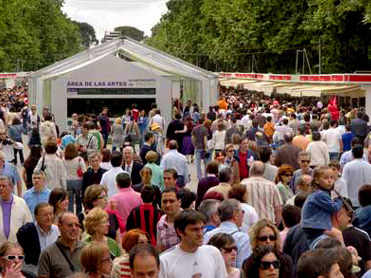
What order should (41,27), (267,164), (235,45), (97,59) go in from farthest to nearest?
(41,27) < (235,45) < (97,59) < (267,164)

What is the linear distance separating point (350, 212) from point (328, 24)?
44667 millimetres

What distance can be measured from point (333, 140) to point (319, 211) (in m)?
11.7

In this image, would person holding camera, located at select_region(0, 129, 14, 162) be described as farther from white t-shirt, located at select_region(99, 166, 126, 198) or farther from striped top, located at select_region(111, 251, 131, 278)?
striped top, located at select_region(111, 251, 131, 278)

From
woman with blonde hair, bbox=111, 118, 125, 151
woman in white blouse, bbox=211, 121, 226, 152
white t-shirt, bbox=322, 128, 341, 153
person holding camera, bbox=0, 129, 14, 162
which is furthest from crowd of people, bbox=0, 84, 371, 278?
woman with blonde hair, bbox=111, 118, 125, 151

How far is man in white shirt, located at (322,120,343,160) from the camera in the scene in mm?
19891

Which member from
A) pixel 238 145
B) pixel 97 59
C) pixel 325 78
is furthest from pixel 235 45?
pixel 238 145

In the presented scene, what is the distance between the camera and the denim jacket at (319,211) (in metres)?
8.35

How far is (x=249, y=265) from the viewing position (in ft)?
21.8

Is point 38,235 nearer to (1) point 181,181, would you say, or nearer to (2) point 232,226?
(2) point 232,226

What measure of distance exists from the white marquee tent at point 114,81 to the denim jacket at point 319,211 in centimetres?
2463

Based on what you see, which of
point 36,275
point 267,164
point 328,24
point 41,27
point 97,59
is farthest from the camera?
point 41,27

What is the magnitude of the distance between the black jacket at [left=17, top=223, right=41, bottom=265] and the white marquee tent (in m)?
24.1

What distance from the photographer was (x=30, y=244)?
8.68 metres

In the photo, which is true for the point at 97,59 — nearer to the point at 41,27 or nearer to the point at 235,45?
the point at 235,45
